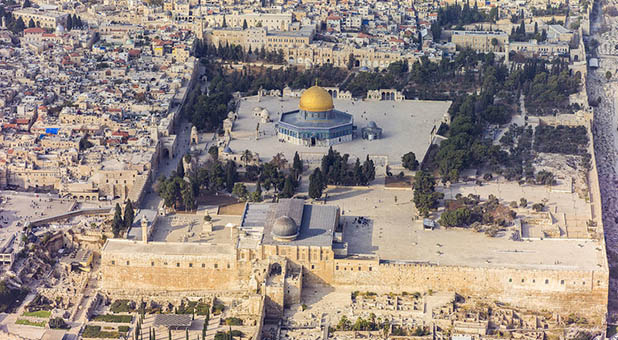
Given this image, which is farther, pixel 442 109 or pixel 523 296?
pixel 442 109

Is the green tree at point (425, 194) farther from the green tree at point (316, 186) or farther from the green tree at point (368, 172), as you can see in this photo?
the green tree at point (316, 186)

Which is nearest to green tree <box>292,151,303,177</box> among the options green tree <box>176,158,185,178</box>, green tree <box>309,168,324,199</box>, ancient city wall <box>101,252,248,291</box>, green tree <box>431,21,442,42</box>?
green tree <box>309,168,324,199</box>

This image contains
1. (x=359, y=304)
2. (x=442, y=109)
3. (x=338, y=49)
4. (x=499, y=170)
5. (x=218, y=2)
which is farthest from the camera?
(x=218, y=2)

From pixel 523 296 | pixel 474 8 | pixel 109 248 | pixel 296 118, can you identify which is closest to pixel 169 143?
pixel 296 118

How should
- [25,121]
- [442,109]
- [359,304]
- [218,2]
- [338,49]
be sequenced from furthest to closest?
[218,2] < [338,49] < [442,109] < [25,121] < [359,304]

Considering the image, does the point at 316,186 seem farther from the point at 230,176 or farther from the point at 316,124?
the point at 316,124

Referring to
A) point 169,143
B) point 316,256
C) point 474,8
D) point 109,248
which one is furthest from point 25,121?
point 474,8

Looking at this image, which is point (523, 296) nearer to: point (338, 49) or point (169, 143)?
point (169, 143)
